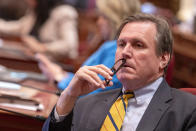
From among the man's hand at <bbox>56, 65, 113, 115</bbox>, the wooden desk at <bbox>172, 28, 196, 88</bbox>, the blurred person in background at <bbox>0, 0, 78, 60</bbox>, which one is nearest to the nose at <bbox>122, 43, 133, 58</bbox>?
the man's hand at <bbox>56, 65, 113, 115</bbox>

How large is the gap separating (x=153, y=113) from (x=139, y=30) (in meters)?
0.39

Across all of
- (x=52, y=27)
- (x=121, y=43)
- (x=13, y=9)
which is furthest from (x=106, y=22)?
(x=13, y=9)

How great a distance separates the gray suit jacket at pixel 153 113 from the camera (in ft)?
4.88

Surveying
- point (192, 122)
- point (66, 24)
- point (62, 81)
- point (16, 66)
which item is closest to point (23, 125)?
point (62, 81)

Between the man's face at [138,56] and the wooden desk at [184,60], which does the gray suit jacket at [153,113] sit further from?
the wooden desk at [184,60]

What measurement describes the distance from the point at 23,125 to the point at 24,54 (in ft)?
4.57

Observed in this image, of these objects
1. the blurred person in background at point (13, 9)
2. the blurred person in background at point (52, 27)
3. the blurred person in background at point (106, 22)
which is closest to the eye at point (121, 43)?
the blurred person in background at point (106, 22)

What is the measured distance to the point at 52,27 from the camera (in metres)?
4.05

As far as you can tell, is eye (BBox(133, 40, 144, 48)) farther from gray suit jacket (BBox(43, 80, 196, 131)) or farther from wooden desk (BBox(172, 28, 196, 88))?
wooden desk (BBox(172, 28, 196, 88))

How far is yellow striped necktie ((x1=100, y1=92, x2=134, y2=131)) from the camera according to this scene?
161 cm

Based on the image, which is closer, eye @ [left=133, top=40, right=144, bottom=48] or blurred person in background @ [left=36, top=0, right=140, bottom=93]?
eye @ [left=133, top=40, right=144, bottom=48]

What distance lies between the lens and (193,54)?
3965mm

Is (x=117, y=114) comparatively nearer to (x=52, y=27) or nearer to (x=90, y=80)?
(x=90, y=80)

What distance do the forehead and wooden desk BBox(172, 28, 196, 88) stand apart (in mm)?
Result: 2332
